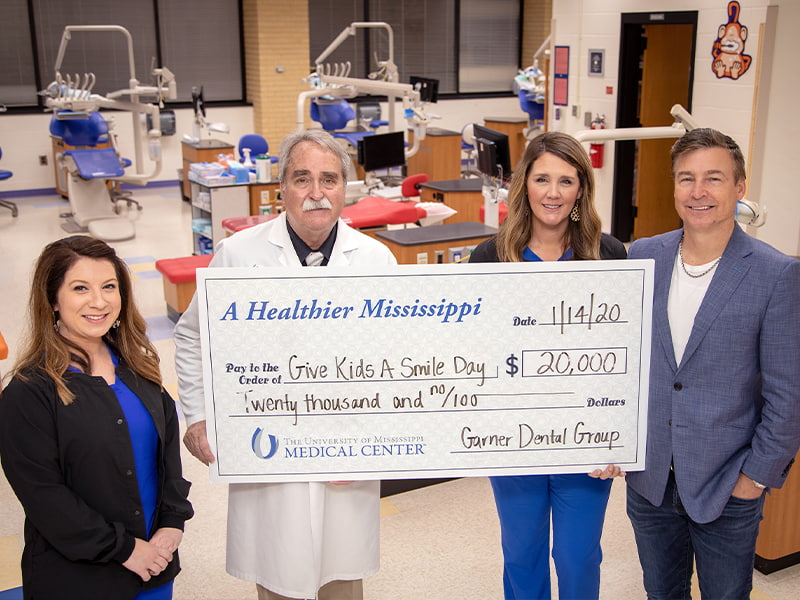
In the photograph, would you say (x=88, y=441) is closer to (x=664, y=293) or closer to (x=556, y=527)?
(x=556, y=527)

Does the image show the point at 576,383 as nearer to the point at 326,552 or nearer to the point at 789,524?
the point at 326,552

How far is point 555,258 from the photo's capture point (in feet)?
7.05

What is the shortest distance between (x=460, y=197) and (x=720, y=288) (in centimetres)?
497

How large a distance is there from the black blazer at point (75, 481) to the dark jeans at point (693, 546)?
128cm

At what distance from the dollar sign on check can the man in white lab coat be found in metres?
0.42

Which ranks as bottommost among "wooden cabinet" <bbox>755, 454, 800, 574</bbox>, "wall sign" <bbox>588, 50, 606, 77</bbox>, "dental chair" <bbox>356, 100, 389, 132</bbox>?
"wooden cabinet" <bbox>755, 454, 800, 574</bbox>

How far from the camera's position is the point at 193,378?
6.86 feet

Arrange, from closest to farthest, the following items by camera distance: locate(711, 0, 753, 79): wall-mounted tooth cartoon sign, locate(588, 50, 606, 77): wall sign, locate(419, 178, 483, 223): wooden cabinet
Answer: locate(711, 0, 753, 79): wall-mounted tooth cartoon sign < locate(419, 178, 483, 223): wooden cabinet < locate(588, 50, 606, 77): wall sign

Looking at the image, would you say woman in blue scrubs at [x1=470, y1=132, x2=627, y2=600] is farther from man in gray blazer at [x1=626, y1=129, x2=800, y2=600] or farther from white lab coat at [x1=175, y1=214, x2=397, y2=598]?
white lab coat at [x1=175, y1=214, x2=397, y2=598]

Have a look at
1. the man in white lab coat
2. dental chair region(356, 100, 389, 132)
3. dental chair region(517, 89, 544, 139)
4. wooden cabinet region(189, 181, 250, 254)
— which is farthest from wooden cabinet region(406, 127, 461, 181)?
the man in white lab coat

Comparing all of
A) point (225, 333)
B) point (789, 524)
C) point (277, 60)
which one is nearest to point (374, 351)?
point (225, 333)

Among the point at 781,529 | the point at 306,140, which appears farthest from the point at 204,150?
the point at 781,529

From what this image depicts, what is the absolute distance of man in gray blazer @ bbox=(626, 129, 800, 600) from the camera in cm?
185

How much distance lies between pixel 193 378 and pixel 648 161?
6779 millimetres
